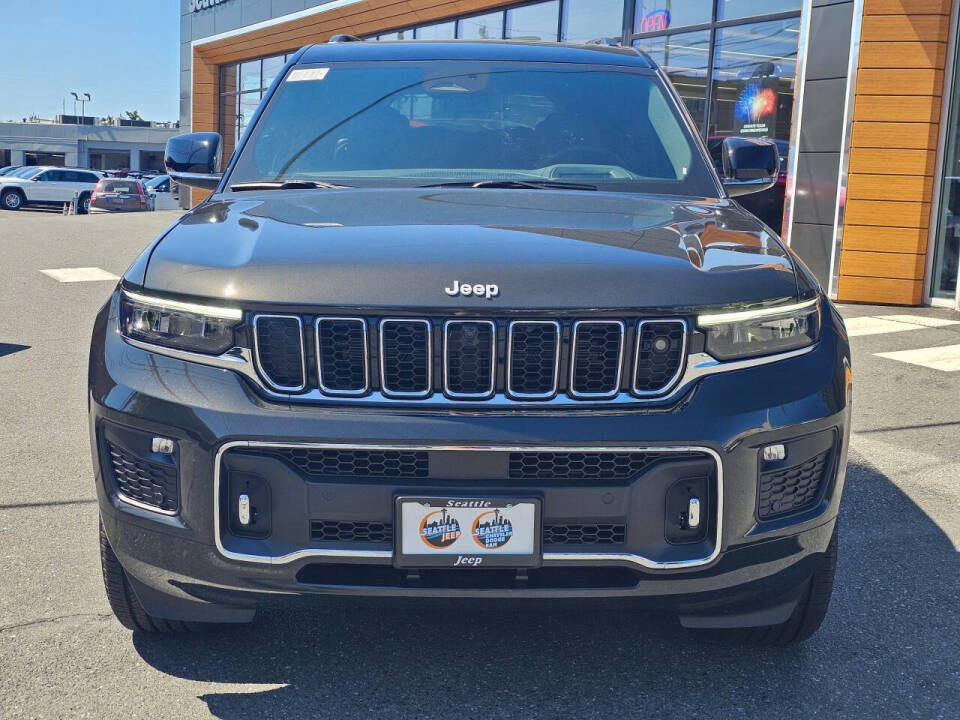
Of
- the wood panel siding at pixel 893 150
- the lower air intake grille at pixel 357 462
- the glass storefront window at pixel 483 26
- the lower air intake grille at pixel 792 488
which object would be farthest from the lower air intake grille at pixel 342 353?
the glass storefront window at pixel 483 26

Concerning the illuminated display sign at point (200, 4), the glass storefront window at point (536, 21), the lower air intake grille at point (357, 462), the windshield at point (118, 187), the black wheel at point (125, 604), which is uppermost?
the illuminated display sign at point (200, 4)

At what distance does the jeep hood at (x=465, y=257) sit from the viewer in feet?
7.72

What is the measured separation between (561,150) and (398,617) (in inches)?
64.6

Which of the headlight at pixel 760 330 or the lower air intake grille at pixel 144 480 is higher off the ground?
the headlight at pixel 760 330

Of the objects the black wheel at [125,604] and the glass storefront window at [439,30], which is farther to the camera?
the glass storefront window at [439,30]

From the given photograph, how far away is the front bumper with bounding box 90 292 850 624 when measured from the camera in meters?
2.28

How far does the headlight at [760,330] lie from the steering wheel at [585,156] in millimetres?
1255

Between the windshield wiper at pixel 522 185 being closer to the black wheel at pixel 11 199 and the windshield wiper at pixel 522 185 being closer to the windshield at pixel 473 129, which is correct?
the windshield at pixel 473 129

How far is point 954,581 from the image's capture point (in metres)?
3.54

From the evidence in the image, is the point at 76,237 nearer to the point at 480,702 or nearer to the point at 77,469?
the point at 77,469

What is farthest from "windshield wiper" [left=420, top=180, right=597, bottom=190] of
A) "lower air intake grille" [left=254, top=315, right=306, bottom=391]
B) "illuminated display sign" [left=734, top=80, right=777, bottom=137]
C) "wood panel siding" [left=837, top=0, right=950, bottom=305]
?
"illuminated display sign" [left=734, top=80, right=777, bottom=137]

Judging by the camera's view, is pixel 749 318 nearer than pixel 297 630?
Yes

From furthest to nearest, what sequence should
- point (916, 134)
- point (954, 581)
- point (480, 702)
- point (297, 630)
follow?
1. point (916, 134)
2. point (954, 581)
3. point (297, 630)
4. point (480, 702)

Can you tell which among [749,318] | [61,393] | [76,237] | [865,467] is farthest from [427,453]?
[76,237]
